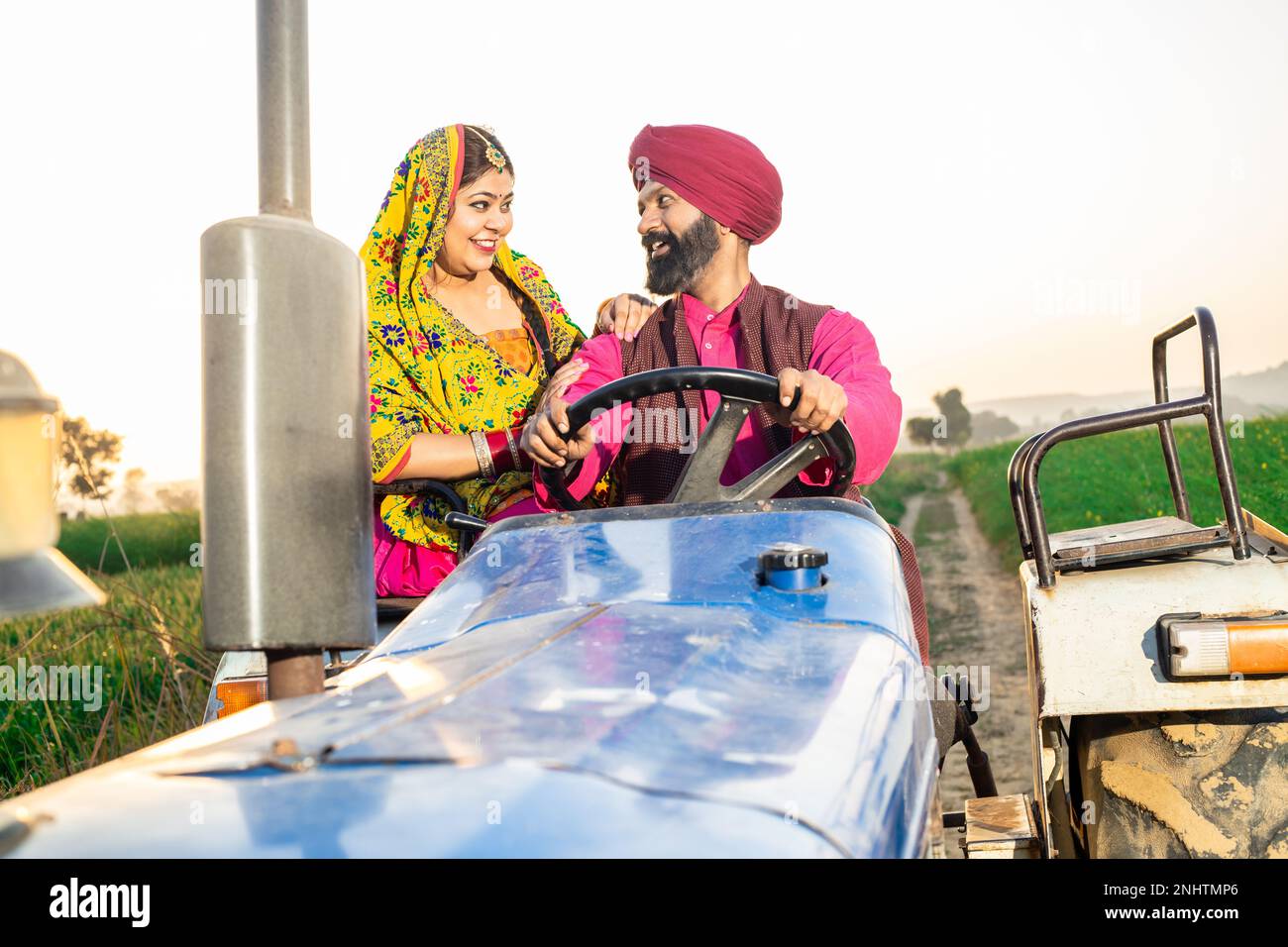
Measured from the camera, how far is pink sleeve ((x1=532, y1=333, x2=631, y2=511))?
2922 millimetres

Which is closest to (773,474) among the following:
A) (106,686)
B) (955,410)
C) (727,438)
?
(727,438)

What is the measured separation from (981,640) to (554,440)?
8233mm

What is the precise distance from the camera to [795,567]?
1.51 meters

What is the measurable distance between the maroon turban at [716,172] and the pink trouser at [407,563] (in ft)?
3.37

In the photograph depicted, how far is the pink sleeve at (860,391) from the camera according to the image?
261cm

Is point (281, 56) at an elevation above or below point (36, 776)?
above

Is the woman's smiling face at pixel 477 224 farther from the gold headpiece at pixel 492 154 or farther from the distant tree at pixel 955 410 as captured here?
the distant tree at pixel 955 410

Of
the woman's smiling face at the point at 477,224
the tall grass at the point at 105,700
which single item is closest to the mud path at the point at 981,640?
the woman's smiling face at the point at 477,224

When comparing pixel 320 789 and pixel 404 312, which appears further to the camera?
pixel 404 312

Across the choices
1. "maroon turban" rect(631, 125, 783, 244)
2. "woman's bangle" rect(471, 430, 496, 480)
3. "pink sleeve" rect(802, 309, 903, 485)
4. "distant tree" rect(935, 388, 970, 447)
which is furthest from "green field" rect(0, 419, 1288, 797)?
"distant tree" rect(935, 388, 970, 447)
